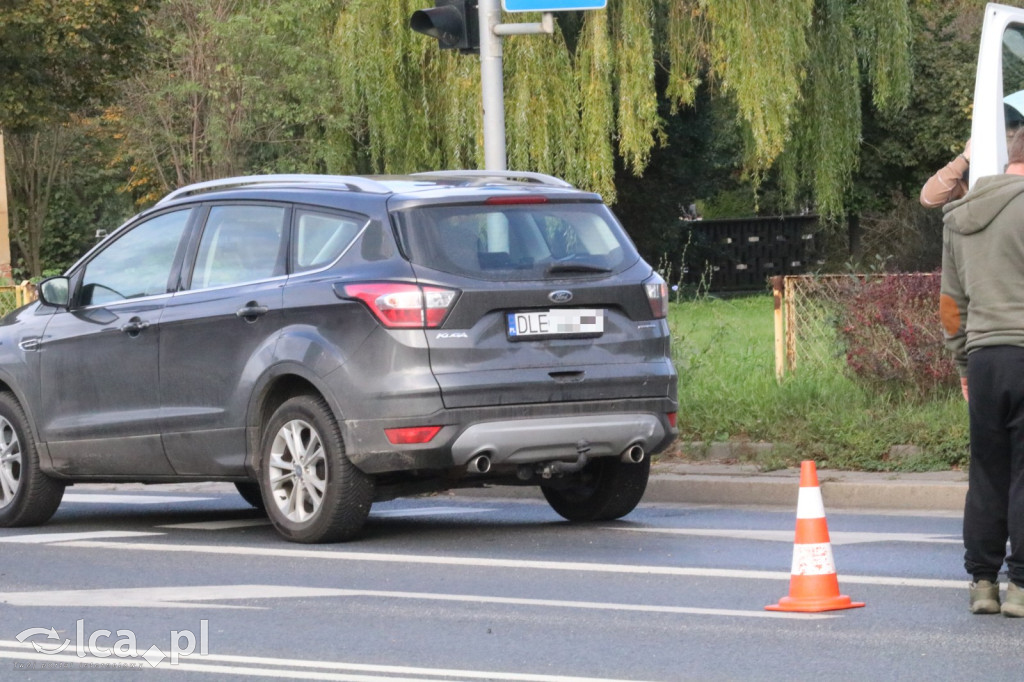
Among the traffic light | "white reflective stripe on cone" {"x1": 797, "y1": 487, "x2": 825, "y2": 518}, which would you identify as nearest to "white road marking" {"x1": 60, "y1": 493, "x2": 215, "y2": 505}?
the traffic light

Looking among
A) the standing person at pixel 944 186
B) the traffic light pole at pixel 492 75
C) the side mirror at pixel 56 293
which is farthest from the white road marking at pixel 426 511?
the standing person at pixel 944 186

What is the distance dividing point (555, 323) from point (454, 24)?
13.1 feet

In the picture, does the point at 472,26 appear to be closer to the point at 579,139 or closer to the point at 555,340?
the point at 555,340

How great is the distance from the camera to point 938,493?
34.6 feet

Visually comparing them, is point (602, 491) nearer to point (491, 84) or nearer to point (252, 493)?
point (252, 493)

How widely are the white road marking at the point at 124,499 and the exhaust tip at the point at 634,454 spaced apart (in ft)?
13.4

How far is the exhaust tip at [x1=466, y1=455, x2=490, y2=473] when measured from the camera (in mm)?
8922

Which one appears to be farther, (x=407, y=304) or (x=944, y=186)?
(x=407, y=304)

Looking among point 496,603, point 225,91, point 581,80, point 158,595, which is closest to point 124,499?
point 158,595

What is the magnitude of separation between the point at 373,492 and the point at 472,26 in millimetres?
4419

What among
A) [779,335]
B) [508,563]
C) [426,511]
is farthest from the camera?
[779,335]

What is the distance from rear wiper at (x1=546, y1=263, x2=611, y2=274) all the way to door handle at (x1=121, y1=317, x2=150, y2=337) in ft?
7.63

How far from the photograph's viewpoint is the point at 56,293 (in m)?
10.6

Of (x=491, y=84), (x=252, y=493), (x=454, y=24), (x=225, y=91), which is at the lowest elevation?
(x=252, y=493)
